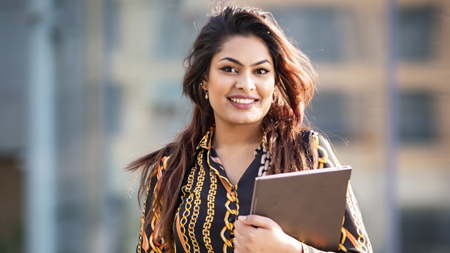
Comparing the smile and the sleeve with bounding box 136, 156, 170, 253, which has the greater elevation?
the smile

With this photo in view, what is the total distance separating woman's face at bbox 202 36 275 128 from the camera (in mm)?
1837

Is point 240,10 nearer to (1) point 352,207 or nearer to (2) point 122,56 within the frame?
(1) point 352,207

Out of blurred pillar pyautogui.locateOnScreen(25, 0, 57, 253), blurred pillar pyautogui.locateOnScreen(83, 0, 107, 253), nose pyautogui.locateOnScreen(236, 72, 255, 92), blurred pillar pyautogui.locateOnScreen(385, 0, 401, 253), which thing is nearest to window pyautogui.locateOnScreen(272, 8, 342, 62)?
blurred pillar pyautogui.locateOnScreen(385, 0, 401, 253)

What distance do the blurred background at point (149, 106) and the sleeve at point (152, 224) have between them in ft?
8.00

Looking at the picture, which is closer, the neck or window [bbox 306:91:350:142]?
the neck

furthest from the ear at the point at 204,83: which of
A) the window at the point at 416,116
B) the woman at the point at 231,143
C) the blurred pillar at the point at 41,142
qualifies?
the blurred pillar at the point at 41,142

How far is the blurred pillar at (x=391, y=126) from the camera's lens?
4789 millimetres

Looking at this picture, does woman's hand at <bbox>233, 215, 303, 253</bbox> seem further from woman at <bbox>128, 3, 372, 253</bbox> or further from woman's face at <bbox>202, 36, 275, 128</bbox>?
woman's face at <bbox>202, 36, 275, 128</bbox>

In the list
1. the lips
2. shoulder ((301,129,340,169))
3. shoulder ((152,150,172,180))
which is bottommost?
shoulder ((152,150,172,180))

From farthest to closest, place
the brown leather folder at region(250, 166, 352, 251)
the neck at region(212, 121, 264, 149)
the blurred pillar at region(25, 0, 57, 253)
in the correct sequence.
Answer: the blurred pillar at region(25, 0, 57, 253) < the neck at region(212, 121, 264, 149) < the brown leather folder at region(250, 166, 352, 251)

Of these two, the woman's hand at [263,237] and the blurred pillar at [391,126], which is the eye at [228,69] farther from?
the blurred pillar at [391,126]

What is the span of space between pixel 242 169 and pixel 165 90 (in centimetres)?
326

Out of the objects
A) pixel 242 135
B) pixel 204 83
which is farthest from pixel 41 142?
pixel 242 135

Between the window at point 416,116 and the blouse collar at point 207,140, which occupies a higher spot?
the window at point 416,116
